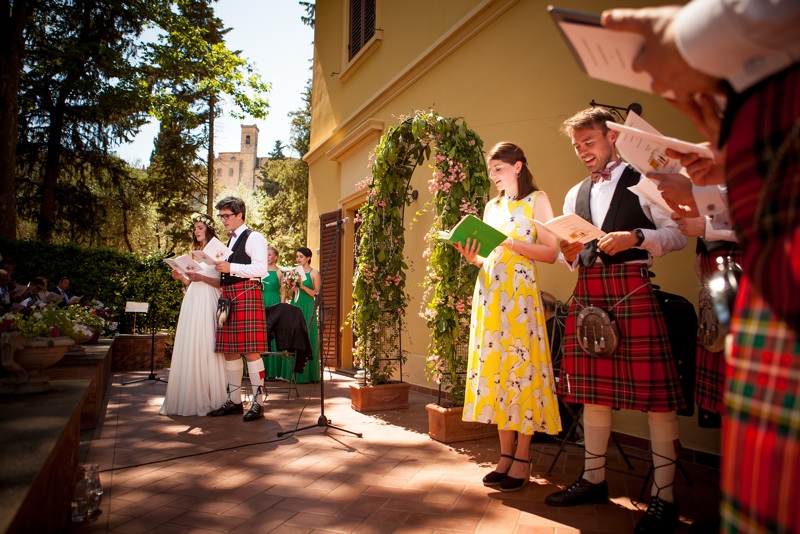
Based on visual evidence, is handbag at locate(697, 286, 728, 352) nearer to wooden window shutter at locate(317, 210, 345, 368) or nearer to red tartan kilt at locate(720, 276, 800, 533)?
red tartan kilt at locate(720, 276, 800, 533)

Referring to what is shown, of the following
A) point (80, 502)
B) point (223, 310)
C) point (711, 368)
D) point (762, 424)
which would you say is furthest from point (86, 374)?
point (762, 424)

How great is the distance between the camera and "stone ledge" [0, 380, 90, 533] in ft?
4.25

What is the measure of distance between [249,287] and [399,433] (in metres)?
2.03

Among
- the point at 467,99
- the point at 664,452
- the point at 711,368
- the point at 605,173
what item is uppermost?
the point at 467,99

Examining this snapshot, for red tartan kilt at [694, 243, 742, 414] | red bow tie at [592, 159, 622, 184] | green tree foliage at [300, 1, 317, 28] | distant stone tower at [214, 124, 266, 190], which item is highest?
distant stone tower at [214, 124, 266, 190]

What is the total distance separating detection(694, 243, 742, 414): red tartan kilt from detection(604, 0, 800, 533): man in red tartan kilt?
5.33 feet

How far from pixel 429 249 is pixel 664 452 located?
2.59 m

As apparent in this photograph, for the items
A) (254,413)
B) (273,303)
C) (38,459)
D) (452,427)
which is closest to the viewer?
(38,459)

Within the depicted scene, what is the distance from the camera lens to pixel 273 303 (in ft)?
25.5

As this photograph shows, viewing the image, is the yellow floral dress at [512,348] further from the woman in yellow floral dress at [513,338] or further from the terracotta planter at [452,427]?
the terracotta planter at [452,427]

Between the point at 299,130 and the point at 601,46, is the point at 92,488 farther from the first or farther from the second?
the point at 299,130

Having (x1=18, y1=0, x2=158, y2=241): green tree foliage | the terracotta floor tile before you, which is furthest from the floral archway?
(x1=18, y1=0, x2=158, y2=241): green tree foliage

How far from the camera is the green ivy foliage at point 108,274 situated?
995 cm

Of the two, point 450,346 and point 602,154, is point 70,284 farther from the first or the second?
point 602,154
